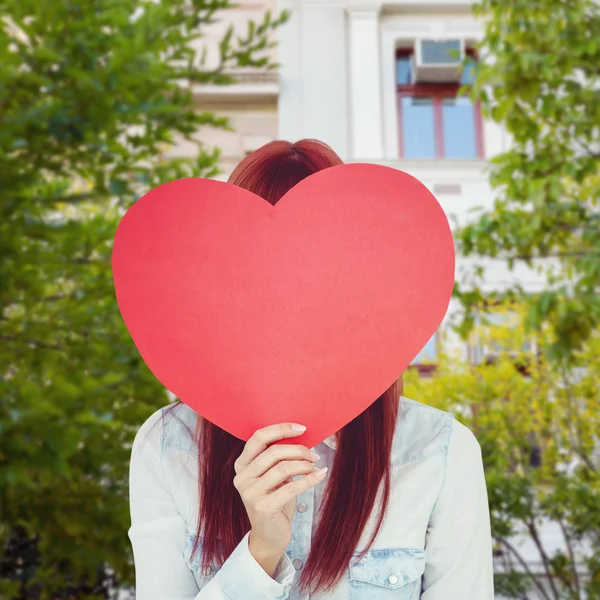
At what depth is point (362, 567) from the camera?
0.72 m

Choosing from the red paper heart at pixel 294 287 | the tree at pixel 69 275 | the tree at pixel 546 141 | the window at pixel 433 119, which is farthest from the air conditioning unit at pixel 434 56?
the red paper heart at pixel 294 287

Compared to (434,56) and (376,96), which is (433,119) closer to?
(434,56)

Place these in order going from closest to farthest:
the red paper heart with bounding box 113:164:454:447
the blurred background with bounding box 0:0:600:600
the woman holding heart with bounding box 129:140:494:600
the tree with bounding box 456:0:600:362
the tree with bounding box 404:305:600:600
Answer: the red paper heart with bounding box 113:164:454:447, the woman holding heart with bounding box 129:140:494:600, the blurred background with bounding box 0:0:600:600, the tree with bounding box 456:0:600:362, the tree with bounding box 404:305:600:600

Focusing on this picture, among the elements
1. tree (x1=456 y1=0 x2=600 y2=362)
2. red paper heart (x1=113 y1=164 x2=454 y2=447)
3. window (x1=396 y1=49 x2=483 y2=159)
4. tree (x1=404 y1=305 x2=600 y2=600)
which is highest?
window (x1=396 y1=49 x2=483 y2=159)

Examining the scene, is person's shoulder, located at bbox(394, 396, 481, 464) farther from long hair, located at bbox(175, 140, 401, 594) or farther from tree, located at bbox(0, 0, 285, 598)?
tree, located at bbox(0, 0, 285, 598)

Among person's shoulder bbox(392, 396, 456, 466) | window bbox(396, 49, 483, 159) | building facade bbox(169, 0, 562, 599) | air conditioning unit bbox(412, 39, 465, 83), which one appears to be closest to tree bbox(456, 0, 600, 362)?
person's shoulder bbox(392, 396, 456, 466)

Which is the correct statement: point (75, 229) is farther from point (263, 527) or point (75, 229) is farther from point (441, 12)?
point (441, 12)

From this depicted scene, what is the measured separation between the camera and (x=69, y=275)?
2.13 m

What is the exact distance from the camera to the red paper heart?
1.98ft

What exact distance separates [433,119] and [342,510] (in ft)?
22.1

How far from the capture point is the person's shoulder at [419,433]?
736mm

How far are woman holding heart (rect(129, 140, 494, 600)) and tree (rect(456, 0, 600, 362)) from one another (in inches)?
68.5

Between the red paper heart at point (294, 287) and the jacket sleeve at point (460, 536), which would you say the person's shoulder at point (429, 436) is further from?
the red paper heart at point (294, 287)

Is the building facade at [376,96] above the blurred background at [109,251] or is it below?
above
